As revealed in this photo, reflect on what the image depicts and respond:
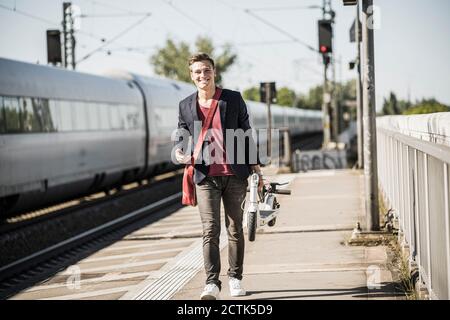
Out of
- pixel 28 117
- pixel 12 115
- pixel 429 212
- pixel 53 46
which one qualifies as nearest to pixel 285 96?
pixel 53 46

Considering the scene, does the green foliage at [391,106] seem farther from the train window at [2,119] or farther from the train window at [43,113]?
the train window at [2,119]

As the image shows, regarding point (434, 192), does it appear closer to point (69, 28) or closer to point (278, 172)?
point (278, 172)

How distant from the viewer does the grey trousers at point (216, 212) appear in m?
6.63

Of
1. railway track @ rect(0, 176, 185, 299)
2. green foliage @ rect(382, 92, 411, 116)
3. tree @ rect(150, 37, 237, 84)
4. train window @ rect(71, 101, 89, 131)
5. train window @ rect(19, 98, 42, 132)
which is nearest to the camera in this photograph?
railway track @ rect(0, 176, 185, 299)

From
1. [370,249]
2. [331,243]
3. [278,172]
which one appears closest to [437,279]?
[370,249]

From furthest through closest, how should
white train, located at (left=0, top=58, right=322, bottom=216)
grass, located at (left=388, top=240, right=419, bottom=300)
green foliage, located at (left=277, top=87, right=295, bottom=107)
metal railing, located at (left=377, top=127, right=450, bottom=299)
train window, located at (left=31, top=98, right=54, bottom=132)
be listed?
green foliage, located at (left=277, top=87, right=295, bottom=107), train window, located at (left=31, top=98, right=54, bottom=132), white train, located at (left=0, top=58, right=322, bottom=216), grass, located at (left=388, top=240, right=419, bottom=300), metal railing, located at (left=377, top=127, right=450, bottom=299)

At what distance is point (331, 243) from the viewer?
33.0 ft

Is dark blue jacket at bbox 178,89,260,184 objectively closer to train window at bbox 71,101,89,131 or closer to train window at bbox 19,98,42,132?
train window at bbox 19,98,42,132

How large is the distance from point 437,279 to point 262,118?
42.8 m

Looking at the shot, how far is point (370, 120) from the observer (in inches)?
404

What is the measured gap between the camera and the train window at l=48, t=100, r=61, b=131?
683 inches

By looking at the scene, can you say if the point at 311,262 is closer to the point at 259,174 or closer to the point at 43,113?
the point at 259,174

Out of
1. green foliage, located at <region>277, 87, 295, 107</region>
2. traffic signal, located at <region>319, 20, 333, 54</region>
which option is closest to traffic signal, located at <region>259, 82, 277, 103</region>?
traffic signal, located at <region>319, 20, 333, 54</region>

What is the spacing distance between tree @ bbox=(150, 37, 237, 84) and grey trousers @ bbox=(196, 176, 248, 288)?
206 ft
